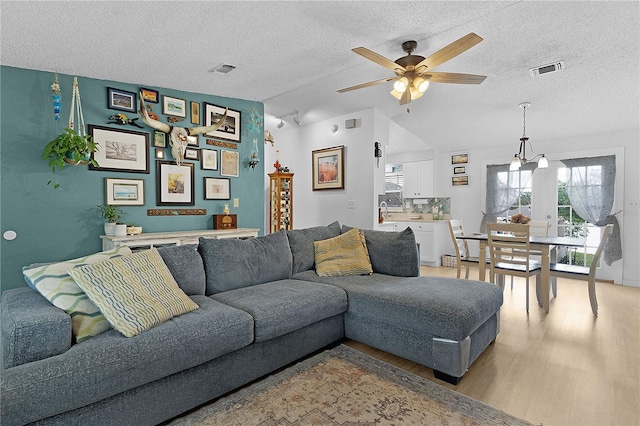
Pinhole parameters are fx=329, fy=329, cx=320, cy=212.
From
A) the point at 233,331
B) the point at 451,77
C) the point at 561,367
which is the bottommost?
the point at 561,367

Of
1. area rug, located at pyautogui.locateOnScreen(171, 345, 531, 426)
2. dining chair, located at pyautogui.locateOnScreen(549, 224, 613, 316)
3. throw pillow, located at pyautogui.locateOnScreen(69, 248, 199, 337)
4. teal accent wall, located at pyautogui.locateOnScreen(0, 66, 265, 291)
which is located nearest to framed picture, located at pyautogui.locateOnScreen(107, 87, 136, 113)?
teal accent wall, located at pyautogui.locateOnScreen(0, 66, 265, 291)

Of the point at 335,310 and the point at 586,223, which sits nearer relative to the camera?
the point at 335,310

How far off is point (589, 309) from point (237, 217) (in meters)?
4.38

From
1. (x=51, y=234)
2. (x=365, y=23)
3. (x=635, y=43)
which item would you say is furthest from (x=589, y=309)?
(x=51, y=234)

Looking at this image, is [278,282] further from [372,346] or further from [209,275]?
[372,346]

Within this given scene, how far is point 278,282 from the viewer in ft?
9.31

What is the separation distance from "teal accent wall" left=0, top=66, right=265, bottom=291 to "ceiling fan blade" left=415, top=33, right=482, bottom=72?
9.91 ft

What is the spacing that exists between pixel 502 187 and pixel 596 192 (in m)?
1.33

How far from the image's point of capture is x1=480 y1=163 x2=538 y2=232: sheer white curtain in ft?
19.1

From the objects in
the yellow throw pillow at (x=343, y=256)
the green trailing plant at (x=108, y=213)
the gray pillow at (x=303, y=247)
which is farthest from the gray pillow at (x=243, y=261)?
the green trailing plant at (x=108, y=213)

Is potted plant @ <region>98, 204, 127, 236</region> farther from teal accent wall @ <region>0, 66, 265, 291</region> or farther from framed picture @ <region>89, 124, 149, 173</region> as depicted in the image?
framed picture @ <region>89, 124, 149, 173</region>

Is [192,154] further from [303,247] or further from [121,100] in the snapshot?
[303,247]

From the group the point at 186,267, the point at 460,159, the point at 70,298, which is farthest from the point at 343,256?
the point at 460,159

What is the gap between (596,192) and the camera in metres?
5.09
